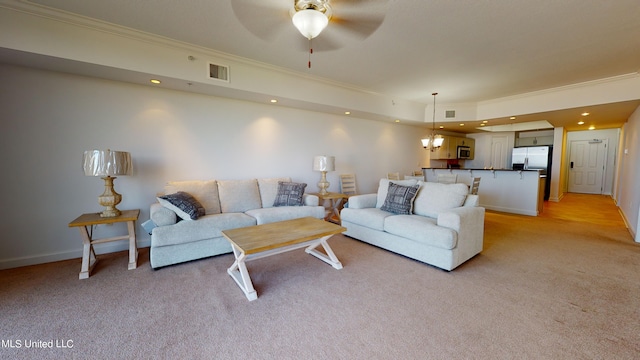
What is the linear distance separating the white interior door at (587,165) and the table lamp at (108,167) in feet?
42.5

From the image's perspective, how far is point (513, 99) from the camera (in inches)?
207

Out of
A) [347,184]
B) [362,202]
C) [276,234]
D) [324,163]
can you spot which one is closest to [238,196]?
[276,234]

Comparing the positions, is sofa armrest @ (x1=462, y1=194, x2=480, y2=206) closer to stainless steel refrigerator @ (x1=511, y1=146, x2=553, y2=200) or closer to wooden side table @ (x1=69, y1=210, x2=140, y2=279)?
wooden side table @ (x1=69, y1=210, x2=140, y2=279)

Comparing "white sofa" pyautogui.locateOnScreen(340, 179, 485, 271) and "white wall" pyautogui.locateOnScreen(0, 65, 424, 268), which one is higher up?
"white wall" pyautogui.locateOnScreen(0, 65, 424, 268)

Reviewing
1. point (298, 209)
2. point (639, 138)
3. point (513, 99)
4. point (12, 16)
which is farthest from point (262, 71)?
point (639, 138)

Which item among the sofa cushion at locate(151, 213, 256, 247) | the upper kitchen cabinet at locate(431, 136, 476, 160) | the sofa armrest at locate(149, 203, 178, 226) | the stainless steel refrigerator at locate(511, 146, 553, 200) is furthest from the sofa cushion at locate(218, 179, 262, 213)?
the stainless steel refrigerator at locate(511, 146, 553, 200)

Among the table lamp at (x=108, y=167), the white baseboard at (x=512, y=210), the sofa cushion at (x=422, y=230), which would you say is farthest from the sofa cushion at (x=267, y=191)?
the white baseboard at (x=512, y=210)

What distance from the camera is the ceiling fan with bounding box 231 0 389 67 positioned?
1924mm

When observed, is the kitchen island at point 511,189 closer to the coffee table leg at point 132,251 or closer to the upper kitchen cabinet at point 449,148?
the upper kitchen cabinet at point 449,148

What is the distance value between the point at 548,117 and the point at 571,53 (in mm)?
2940

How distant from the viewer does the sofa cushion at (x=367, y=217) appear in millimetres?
3273

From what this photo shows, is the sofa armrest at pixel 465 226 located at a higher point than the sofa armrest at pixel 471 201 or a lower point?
lower

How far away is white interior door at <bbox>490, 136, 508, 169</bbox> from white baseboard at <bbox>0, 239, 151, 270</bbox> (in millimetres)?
9892

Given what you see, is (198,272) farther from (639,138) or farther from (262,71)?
(639,138)
